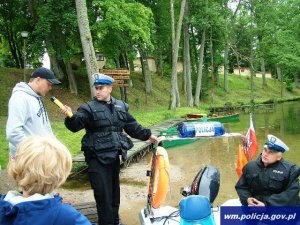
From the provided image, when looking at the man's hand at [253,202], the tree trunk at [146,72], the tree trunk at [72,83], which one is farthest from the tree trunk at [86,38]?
the tree trunk at [146,72]

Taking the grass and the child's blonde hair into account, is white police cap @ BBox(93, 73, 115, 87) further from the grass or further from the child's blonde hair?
the grass

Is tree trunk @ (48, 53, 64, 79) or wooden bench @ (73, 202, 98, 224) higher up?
tree trunk @ (48, 53, 64, 79)

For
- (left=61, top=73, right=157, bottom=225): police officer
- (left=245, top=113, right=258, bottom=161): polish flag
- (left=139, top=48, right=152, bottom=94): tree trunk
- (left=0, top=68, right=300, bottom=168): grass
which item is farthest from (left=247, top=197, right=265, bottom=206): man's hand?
(left=139, top=48, right=152, bottom=94): tree trunk

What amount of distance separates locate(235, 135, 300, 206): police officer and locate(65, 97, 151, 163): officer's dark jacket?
1.59 m

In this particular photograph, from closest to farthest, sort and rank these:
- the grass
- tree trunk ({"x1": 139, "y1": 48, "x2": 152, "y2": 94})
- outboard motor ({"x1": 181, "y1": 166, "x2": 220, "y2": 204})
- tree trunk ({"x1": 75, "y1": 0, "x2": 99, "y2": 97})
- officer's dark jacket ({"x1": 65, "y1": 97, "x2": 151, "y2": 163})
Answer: outboard motor ({"x1": 181, "y1": 166, "x2": 220, "y2": 204}), officer's dark jacket ({"x1": 65, "y1": 97, "x2": 151, "y2": 163}), tree trunk ({"x1": 75, "y1": 0, "x2": 99, "y2": 97}), the grass, tree trunk ({"x1": 139, "y1": 48, "x2": 152, "y2": 94})

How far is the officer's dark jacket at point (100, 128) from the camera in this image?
15.4 feet

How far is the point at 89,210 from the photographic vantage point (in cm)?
535

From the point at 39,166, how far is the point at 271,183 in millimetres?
3077

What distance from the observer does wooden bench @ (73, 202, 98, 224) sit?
525 cm

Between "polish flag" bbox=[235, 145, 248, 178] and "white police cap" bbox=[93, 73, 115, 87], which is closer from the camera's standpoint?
"white police cap" bbox=[93, 73, 115, 87]

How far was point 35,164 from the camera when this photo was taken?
1919 mm

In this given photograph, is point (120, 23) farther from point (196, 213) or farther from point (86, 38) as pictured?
point (196, 213)

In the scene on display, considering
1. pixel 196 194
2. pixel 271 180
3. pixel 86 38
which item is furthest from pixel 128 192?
pixel 86 38

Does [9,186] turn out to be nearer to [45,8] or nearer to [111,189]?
[111,189]
